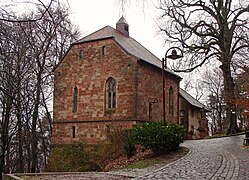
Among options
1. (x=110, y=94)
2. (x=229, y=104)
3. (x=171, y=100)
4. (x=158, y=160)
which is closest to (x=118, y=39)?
(x=110, y=94)

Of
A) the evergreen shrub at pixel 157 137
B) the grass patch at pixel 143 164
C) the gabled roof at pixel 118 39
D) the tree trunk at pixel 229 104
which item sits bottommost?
the grass patch at pixel 143 164

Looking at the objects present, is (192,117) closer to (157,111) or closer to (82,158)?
(157,111)

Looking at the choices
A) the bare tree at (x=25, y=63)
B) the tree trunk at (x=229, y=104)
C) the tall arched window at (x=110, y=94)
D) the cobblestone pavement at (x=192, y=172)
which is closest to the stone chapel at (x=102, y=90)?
the tall arched window at (x=110, y=94)

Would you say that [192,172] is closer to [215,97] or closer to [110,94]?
[110,94]

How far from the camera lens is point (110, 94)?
94.8ft

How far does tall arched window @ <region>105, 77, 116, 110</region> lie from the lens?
28539mm

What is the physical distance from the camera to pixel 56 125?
31.0 m

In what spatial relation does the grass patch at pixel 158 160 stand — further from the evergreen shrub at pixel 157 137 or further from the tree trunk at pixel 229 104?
the tree trunk at pixel 229 104

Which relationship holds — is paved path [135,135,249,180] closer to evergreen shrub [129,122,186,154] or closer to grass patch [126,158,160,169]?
grass patch [126,158,160,169]

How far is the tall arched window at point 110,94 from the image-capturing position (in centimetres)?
2854

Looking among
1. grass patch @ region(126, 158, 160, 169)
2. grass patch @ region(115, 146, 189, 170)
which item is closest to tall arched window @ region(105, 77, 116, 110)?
grass patch @ region(115, 146, 189, 170)

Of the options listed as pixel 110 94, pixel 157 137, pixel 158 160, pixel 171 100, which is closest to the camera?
pixel 158 160

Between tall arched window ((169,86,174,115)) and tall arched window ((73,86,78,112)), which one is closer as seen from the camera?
tall arched window ((73,86,78,112))

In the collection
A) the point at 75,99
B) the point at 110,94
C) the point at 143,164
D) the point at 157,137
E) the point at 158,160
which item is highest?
the point at 110,94
